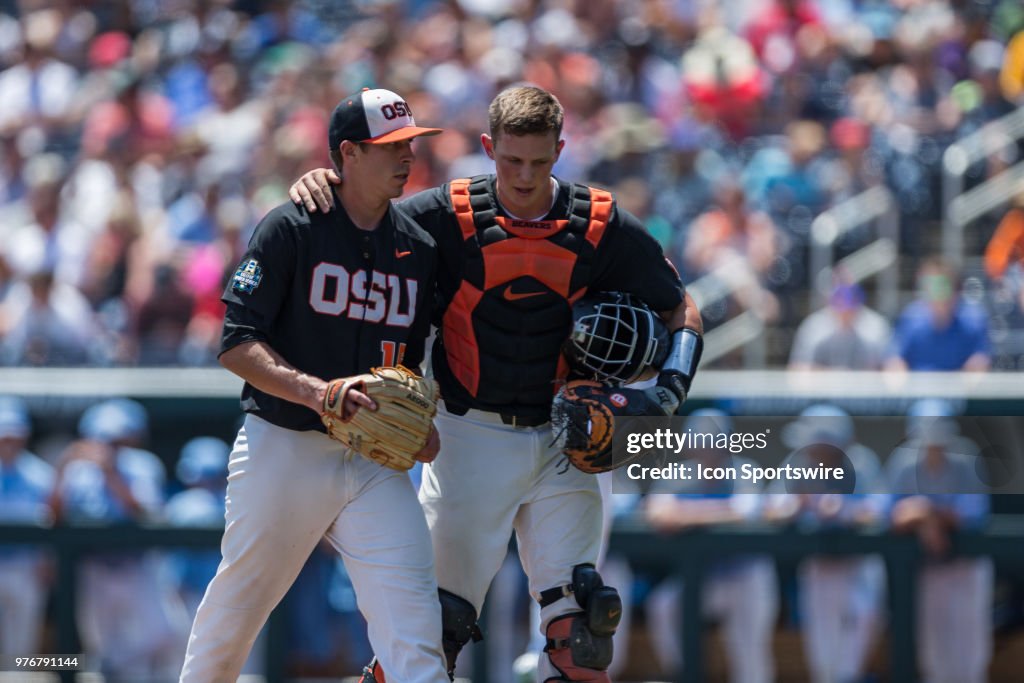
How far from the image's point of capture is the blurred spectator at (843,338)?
9.08 metres

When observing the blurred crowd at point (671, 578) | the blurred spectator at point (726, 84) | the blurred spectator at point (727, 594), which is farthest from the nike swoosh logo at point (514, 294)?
the blurred spectator at point (726, 84)

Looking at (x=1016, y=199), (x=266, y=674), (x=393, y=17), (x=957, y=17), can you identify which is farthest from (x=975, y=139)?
(x=266, y=674)

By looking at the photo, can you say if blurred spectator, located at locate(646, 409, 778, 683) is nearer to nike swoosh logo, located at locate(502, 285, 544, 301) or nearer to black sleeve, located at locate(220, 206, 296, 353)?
nike swoosh logo, located at locate(502, 285, 544, 301)

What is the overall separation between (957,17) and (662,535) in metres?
5.33

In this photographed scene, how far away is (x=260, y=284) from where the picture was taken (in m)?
4.71

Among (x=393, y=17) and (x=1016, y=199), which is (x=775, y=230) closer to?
(x=1016, y=199)

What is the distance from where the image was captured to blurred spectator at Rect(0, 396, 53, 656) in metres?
8.45

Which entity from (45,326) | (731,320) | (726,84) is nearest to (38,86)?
(45,326)

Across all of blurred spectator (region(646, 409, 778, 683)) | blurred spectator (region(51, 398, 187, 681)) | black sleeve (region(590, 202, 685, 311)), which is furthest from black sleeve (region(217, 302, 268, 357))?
blurred spectator (region(51, 398, 187, 681))

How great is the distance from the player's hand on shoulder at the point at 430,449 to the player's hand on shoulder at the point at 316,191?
773 millimetres

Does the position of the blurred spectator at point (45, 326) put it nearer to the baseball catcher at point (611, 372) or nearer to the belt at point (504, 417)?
the belt at point (504, 417)

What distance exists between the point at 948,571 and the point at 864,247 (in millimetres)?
2921

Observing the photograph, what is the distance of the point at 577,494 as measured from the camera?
17.0ft

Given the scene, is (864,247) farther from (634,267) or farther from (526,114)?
(526,114)
